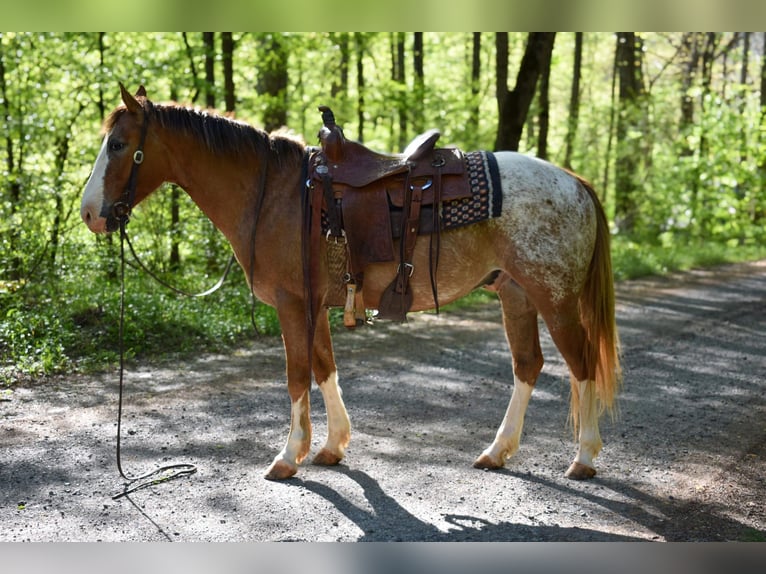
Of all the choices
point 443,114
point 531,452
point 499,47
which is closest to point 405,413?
point 531,452

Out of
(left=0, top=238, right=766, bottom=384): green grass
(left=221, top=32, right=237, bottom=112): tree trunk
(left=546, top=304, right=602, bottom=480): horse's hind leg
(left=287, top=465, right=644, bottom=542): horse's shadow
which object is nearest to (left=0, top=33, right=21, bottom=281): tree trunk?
(left=0, top=238, right=766, bottom=384): green grass

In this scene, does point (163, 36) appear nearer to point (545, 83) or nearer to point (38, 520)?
point (545, 83)

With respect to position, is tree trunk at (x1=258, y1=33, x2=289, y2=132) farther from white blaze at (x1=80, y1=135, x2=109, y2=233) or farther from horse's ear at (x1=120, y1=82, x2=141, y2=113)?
white blaze at (x1=80, y1=135, x2=109, y2=233)

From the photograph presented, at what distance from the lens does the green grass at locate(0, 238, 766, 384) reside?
21.7ft

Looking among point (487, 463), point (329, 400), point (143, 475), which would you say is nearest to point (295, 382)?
point (329, 400)

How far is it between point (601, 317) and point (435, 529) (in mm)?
1606

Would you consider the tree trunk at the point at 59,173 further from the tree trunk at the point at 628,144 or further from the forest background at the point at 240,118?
the tree trunk at the point at 628,144

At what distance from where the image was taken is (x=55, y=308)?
24.4 ft

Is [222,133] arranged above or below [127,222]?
above

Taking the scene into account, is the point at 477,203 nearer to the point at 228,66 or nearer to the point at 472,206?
the point at 472,206

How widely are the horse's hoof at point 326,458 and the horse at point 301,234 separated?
18cm

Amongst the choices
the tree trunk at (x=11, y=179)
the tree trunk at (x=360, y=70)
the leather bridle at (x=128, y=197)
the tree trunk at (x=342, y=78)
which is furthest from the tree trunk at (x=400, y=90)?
the leather bridle at (x=128, y=197)

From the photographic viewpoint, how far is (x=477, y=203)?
13.8 feet

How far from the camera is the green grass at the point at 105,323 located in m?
6.62
